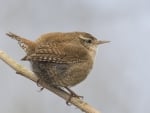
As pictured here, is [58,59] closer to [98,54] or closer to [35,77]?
[35,77]

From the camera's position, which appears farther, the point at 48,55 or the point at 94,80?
the point at 94,80

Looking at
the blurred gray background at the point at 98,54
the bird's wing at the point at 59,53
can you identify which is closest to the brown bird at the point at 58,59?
the bird's wing at the point at 59,53

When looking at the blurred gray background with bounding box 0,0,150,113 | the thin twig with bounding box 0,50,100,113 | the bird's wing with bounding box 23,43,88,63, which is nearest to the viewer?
the thin twig with bounding box 0,50,100,113

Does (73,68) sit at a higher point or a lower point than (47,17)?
higher

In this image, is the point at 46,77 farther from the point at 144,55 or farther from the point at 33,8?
the point at 33,8

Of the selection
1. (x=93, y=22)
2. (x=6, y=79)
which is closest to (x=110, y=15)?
(x=93, y=22)

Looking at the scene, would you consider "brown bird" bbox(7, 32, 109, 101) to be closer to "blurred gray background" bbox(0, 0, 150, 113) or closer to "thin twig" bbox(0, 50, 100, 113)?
"thin twig" bbox(0, 50, 100, 113)

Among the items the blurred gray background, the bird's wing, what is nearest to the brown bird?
the bird's wing
